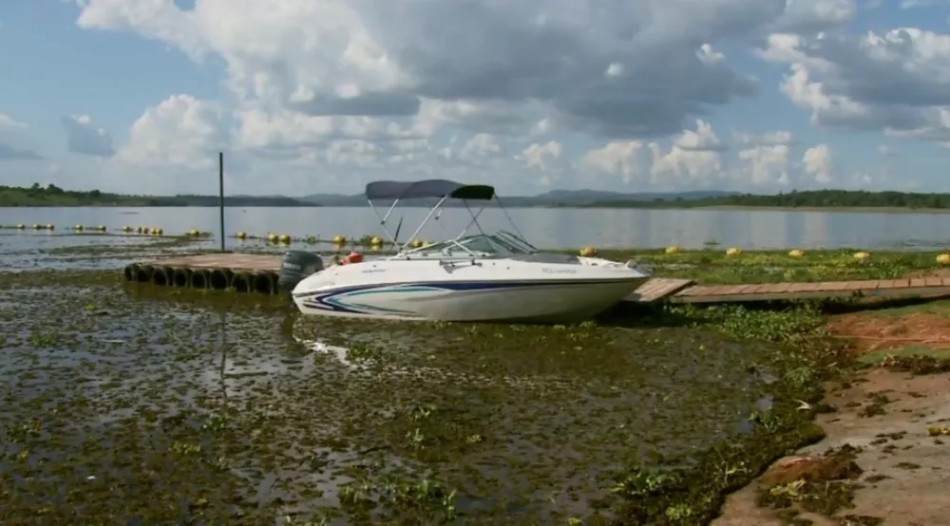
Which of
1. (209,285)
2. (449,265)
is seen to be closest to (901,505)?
(449,265)

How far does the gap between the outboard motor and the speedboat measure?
5.53 feet

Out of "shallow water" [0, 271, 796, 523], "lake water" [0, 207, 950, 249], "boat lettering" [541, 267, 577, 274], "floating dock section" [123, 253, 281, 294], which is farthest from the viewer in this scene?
"lake water" [0, 207, 950, 249]

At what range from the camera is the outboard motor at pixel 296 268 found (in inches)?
717

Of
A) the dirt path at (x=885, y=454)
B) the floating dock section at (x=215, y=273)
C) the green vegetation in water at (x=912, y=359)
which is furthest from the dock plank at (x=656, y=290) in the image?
the floating dock section at (x=215, y=273)

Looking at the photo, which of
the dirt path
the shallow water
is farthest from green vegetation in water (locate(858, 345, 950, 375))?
the shallow water

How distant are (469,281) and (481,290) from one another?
0.27m

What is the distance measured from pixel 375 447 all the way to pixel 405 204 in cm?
914

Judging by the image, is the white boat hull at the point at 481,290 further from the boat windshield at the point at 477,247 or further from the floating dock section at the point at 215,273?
the floating dock section at the point at 215,273

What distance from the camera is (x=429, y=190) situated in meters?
16.1

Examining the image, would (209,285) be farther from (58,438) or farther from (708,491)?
(708,491)

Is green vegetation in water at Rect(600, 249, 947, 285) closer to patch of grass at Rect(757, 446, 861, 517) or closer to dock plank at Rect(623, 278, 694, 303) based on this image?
dock plank at Rect(623, 278, 694, 303)

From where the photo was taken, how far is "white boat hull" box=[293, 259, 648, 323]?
14.2 meters

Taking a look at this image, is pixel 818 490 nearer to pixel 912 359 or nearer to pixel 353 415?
pixel 353 415

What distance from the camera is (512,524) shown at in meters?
5.89
